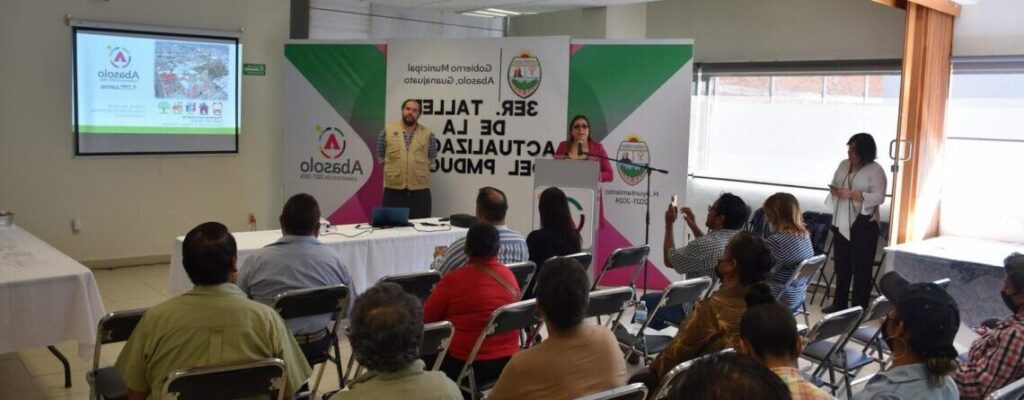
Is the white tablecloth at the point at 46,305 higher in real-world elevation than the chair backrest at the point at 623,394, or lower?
lower

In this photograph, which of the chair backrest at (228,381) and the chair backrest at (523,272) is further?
the chair backrest at (523,272)

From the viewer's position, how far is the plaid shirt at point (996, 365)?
2.91m

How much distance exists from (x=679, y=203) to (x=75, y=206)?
5.45m

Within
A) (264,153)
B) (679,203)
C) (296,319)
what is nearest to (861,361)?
(296,319)

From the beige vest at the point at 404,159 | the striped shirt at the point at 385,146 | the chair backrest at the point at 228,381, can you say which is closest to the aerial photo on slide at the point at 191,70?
the striped shirt at the point at 385,146

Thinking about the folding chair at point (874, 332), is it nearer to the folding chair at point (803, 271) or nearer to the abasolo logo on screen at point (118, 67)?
the folding chair at point (803, 271)

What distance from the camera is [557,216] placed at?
4.80 meters

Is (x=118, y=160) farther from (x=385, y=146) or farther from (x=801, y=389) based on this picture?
(x=801, y=389)

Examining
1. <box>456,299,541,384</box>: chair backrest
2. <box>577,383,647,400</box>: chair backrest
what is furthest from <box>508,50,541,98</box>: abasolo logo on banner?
<box>577,383,647,400</box>: chair backrest

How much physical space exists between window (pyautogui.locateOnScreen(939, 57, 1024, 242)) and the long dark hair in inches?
145

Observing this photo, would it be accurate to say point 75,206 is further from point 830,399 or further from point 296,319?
point 830,399

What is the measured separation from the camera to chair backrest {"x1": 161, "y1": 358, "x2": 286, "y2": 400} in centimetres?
251

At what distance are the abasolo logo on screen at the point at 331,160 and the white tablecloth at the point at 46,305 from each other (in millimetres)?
4138

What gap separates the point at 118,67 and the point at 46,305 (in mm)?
4339
